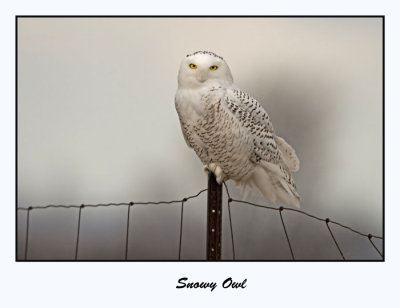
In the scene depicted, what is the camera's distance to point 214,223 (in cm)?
104

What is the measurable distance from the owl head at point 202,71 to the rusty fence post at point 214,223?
0.25m

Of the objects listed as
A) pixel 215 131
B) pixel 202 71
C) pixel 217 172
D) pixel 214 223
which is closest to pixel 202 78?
pixel 202 71

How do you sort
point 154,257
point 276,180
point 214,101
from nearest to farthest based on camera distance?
point 214,101 < point 276,180 < point 154,257

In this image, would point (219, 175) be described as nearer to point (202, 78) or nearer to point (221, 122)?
point (221, 122)

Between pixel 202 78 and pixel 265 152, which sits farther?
pixel 265 152

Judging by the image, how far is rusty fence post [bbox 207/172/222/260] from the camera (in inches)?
41.0

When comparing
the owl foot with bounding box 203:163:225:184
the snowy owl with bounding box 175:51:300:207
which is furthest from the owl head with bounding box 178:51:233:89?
the owl foot with bounding box 203:163:225:184

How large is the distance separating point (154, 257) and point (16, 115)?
0.59 m

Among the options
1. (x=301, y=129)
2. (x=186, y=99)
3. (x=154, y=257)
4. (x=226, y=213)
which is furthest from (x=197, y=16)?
(x=154, y=257)

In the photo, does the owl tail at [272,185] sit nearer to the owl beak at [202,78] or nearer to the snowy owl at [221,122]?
the snowy owl at [221,122]

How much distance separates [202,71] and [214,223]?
1.15 ft

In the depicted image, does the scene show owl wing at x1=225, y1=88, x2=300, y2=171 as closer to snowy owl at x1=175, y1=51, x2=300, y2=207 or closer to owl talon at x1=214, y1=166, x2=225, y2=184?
snowy owl at x1=175, y1=51, x2=300, y2=207
